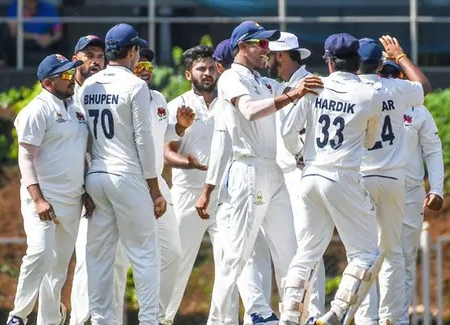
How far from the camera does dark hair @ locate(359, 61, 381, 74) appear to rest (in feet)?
43.5

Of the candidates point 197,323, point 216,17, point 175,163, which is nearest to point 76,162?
point 175,163

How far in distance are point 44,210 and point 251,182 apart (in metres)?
1.55

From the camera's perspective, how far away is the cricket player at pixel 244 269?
13438 millimetres

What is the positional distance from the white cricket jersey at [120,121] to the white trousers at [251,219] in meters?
0.70

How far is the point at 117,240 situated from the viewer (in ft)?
43.5

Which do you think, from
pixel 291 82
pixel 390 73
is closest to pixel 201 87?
pixel 291 82

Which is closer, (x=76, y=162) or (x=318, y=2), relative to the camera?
(x=76, y=162)

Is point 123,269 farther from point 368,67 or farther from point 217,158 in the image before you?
point 368,67

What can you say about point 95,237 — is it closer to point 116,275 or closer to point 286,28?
point 116,275

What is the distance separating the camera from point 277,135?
13.7 m

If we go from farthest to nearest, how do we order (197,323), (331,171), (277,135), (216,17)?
(216,17), (197,323), (277,135), (331,171)

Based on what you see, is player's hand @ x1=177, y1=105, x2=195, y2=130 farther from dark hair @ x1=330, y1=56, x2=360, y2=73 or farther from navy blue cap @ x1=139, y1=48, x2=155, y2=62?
dark hair @ x1=330, y1=56, x2=360, y2=73

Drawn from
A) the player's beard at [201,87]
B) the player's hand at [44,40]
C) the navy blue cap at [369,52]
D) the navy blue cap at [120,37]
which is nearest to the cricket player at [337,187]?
the navy blue cap at [369,52]

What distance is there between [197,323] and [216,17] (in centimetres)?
365
